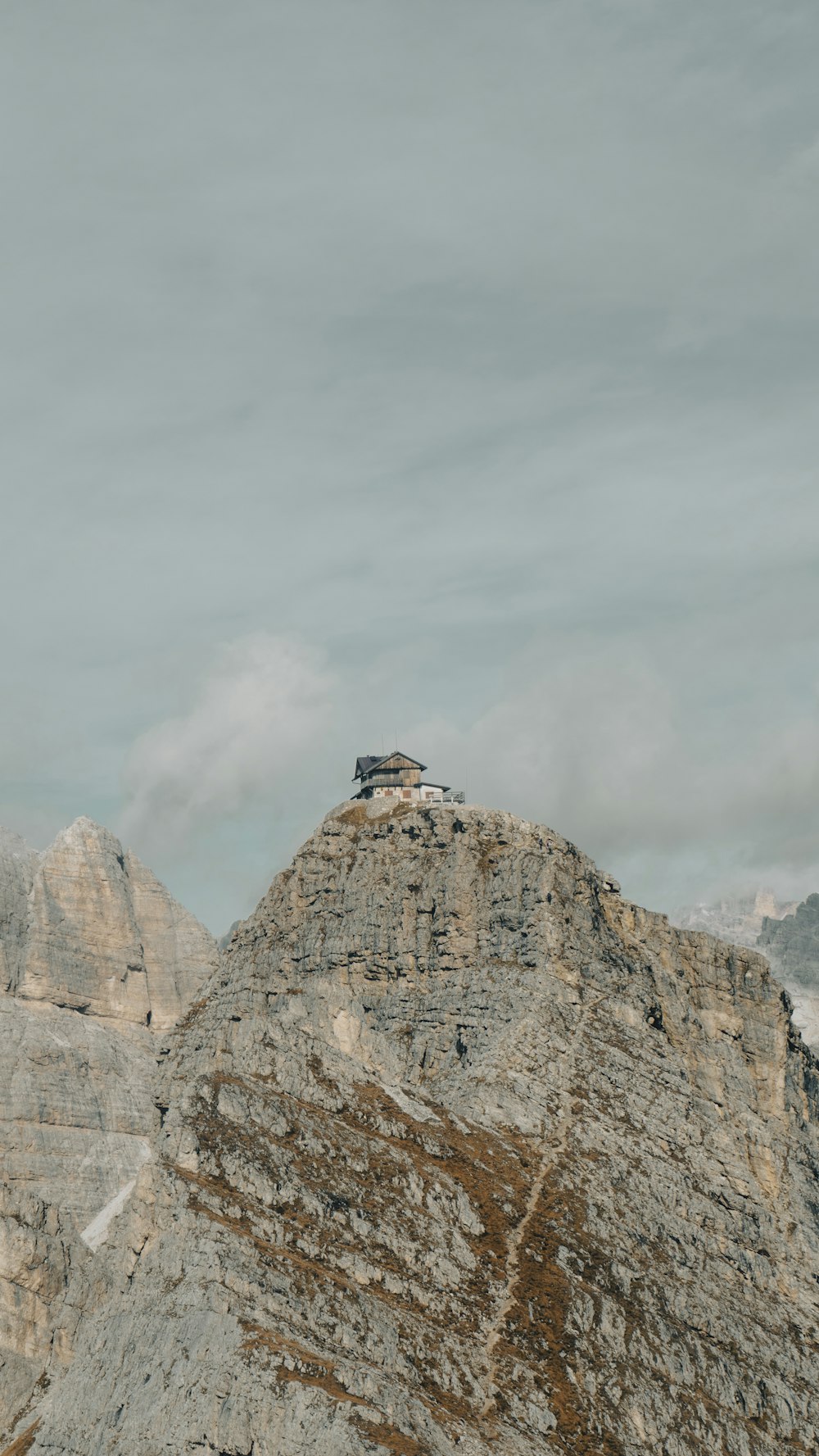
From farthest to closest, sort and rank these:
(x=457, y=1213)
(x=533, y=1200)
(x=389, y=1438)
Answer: (x=533, y=1200) < (x=457, y=1213) < (x=389, y=1438)

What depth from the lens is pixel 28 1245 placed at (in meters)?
156

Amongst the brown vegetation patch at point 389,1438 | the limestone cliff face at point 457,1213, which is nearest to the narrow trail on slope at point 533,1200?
the limestone cliff face at point 457,1213

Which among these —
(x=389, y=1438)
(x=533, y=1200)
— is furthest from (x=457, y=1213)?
(x=389, y=1438)

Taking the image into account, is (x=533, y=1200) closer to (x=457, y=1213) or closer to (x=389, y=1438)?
(x=457, y=1213)

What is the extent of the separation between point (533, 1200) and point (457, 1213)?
29.0 ft

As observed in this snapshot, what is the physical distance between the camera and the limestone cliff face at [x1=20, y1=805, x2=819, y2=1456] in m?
123

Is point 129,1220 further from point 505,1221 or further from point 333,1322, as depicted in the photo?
point 505,1221

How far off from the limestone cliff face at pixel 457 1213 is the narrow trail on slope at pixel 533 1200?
0.28 metres

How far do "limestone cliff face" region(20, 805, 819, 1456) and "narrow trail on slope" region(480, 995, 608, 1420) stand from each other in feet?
0.92

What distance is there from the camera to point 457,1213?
14825 centimetres

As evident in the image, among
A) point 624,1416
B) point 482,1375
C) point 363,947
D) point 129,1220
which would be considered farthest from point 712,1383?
point 363,947

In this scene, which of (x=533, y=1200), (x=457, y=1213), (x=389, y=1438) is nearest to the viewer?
(x=389, y=1438)

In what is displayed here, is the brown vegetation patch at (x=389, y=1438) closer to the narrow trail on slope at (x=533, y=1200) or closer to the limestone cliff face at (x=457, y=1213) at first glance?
the limestone cliff face at (x=457, y=1213)

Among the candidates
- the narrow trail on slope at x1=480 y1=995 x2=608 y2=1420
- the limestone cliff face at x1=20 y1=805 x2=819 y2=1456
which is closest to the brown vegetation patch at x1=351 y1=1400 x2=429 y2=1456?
the limestone cliff face at x1=20 y1=805 x2=819 y2=1456
